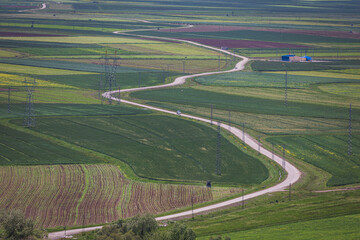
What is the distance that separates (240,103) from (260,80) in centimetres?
2984

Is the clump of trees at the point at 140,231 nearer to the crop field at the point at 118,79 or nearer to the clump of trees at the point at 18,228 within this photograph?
the clump of trees at the point at 18,228

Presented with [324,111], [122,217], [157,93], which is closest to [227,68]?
[157,93]

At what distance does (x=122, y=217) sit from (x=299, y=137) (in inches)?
1632

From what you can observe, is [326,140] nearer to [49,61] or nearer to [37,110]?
[37,110]

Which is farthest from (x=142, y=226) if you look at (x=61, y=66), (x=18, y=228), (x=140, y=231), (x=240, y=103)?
(x=61, y=66)

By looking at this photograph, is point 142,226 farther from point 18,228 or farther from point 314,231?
point 314,231

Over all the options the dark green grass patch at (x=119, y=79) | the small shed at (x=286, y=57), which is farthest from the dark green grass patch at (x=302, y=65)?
the dark green grass patch at (x=119, y=79)

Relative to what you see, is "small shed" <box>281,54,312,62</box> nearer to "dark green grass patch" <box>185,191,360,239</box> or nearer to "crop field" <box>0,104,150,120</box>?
"crop field" <box>0,104,150,120</box>

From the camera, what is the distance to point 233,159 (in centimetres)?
8225

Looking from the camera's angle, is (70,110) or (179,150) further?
(70,110)

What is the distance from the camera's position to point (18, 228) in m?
51.0

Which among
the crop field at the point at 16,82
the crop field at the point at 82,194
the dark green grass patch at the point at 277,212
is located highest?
the crop field at the point at 16,82

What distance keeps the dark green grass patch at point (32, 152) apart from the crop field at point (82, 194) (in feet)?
7.82

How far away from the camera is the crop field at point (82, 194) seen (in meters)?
60.4
